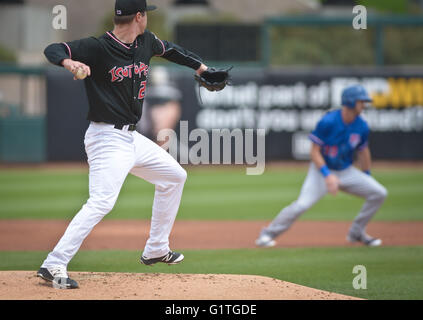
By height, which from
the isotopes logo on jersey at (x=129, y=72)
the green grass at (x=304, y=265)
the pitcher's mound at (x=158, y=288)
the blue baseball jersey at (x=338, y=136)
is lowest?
the green grass at (x=304, y=265)

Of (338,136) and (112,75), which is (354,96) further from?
(112,75)

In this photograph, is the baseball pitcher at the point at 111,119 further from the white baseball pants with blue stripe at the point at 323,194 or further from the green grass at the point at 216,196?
the green grass at the point at 216,196

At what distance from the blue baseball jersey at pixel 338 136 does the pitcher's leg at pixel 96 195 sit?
301cm

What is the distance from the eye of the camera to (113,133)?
16.8ft

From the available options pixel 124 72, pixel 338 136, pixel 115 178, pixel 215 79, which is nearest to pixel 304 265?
pixel 338 136

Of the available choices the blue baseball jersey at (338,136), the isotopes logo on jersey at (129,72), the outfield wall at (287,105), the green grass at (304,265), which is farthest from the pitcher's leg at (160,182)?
the outfield wall at (287,105)

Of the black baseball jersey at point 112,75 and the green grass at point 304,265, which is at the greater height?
the black baseball jersey at point 112,75

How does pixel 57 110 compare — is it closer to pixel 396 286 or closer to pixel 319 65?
pixel 319 65

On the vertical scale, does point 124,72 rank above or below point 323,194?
above

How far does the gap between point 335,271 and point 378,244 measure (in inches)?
67.5

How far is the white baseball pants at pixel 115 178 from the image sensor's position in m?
→ 4.97

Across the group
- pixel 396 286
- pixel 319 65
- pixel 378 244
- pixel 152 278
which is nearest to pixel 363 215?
pixel 378 244

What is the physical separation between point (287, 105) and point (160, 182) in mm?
12816

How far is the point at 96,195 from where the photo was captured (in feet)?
16.5
